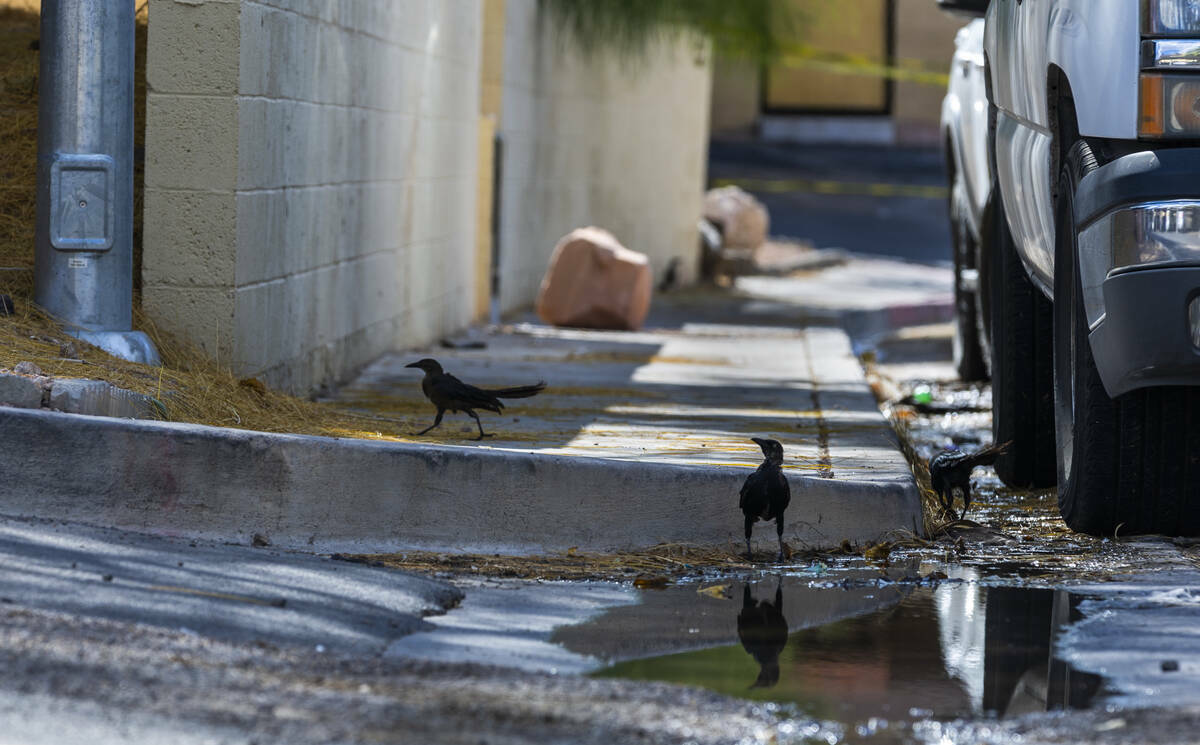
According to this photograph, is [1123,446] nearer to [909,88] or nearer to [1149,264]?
[1149,264]

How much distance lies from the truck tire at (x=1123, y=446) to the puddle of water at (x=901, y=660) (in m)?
0.61

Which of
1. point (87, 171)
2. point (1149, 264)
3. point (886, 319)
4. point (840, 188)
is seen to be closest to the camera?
point (1149, 264)

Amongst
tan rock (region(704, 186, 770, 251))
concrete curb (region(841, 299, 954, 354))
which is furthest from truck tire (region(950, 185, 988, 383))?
tan rock (region(704, 186, 770, 251))

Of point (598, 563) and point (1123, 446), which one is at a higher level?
point (1123, 446)

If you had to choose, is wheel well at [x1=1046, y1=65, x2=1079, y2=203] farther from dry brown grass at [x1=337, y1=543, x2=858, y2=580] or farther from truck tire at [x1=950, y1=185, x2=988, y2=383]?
truck tire at [x1=950, y1=185, x2=988, y2=383]

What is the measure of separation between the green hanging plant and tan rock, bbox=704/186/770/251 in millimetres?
3119

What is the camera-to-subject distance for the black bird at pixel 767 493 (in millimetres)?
5309

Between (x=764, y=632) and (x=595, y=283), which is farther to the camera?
(x=595, y=283)

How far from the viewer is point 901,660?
4.20 meters

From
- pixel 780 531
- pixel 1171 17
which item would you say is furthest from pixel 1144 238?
pixel 780 531

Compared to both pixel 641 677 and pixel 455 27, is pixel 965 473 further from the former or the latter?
pixel 455 27

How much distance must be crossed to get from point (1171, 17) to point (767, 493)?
175 centimetres

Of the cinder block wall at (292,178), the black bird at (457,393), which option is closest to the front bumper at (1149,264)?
the black bird at (457,393)

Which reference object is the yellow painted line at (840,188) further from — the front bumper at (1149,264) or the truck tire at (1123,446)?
the front bumper at (1149,264)
